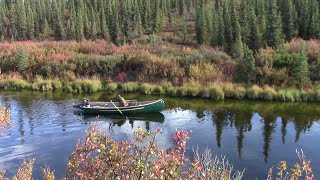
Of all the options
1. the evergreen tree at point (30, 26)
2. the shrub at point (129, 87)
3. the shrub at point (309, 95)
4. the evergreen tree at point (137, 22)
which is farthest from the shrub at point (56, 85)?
the evergreen tree at point (30, 26)

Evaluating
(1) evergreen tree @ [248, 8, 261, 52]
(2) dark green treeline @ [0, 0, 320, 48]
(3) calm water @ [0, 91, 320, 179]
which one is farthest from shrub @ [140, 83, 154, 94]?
(1) evergreen tree @ [248, 8, 261, 52]

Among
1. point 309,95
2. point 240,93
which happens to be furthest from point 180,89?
point 309,95

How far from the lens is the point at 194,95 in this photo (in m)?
36.4

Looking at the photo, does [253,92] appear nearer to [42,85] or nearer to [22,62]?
[42,85]

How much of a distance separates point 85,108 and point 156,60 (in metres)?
14.9

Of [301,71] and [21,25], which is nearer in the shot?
[301,71]

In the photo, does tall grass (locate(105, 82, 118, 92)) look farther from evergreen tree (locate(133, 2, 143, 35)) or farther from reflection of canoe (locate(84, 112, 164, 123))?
evergreen tree (locate(133, 2, 143, 35))

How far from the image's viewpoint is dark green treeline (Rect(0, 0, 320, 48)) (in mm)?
50594

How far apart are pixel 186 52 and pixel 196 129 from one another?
22.8 meters

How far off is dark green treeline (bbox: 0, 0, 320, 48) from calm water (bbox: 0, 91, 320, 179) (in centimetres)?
1443

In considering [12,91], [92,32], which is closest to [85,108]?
[12,91]

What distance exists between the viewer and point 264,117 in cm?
2881

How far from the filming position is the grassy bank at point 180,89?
1340 inches

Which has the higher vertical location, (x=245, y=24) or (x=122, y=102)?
(x=245, y=24)
